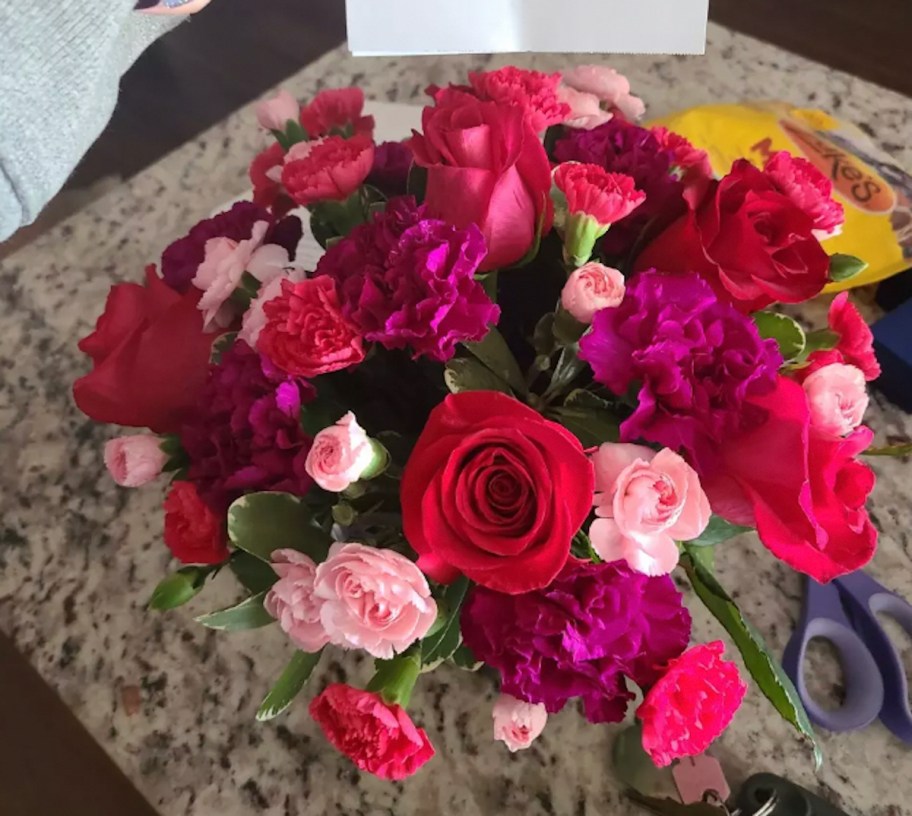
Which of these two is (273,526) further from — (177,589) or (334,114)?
(334,114)

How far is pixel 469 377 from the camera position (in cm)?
38

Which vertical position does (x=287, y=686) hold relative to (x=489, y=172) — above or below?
below

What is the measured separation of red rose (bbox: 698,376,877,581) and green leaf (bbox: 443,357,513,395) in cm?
10

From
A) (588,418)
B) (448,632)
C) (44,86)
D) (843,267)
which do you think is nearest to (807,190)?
(843,267)

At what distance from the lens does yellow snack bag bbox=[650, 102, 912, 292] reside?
641 mm

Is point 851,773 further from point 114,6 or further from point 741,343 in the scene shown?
point 114,6

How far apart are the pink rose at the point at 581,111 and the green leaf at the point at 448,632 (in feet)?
0.81

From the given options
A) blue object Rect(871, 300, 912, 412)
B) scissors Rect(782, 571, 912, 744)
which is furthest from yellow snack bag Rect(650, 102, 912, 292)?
scissors Rect(782, 571, 912, 744)

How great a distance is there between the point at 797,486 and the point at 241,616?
0.80 feet

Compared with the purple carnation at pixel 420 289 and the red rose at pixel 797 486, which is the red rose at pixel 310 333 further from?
the red rose at pixel 797 486

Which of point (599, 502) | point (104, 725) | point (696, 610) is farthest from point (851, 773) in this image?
point (104, 725)

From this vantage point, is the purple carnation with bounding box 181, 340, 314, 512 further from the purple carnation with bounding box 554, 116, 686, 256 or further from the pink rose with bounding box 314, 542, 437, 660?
the purple carnation with bounding box 554, 116, 686, 256

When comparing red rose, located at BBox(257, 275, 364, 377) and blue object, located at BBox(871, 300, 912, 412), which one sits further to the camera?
blue object, located at BBox(871, 300, 912, 412)

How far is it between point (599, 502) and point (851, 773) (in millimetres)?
308
